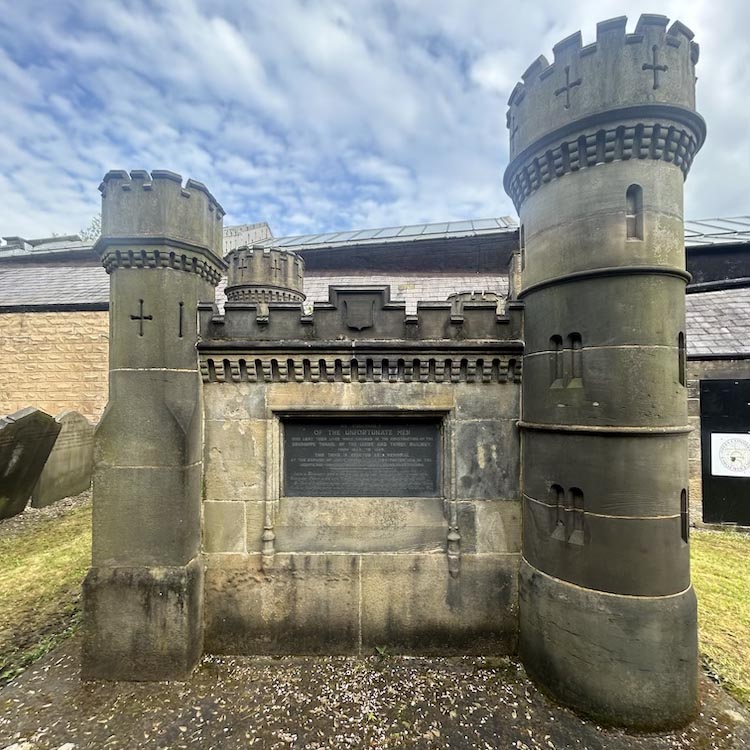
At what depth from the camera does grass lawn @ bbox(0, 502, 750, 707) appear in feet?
18.1

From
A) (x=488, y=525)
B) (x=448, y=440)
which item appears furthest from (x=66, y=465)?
(x=488, y=525)

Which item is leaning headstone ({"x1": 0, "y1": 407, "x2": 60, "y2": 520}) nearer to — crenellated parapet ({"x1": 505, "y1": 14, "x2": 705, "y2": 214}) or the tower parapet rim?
the tower parapet rim

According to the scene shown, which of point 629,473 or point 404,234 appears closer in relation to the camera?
point 629,473

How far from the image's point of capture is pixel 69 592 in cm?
712

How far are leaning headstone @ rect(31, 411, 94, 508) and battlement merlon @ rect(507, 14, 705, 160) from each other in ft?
45.3

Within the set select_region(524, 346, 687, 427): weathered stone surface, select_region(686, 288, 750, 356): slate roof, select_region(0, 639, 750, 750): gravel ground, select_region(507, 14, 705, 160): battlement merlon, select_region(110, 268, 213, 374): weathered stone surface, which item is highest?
select_region(507, 14, 705, 160): battlement merlon

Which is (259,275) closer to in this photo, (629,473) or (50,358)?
(629,473)

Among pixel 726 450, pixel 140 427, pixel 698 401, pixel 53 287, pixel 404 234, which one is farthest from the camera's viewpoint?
pixel 404 234

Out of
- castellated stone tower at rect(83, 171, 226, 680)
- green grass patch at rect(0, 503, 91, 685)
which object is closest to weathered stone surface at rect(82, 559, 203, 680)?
castellated stone tower at rect(83, 171, 226, 680)

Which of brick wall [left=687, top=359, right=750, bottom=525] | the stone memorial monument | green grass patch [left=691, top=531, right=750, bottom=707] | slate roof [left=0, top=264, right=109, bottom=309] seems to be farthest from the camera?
slate roof [left=0, top=264, right=109, bottom=309]

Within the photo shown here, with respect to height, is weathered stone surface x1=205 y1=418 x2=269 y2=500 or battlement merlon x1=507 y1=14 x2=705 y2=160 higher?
battlement merlon x1=507 y1=14 x2=705 y2=160

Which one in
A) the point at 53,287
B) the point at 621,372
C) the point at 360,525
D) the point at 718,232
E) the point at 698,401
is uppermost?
the point at 718,232

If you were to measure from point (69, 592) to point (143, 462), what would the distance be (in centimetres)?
428

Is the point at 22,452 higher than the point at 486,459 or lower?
lower
